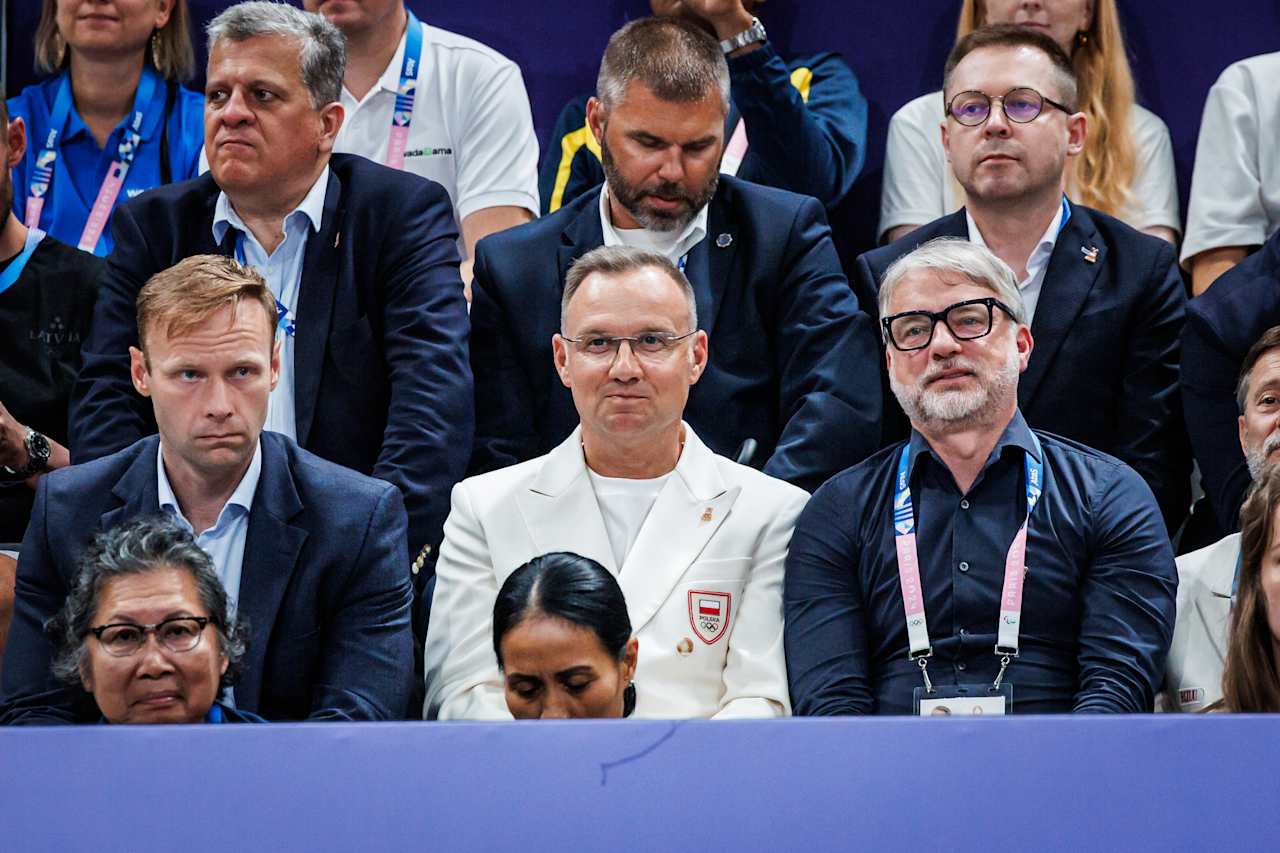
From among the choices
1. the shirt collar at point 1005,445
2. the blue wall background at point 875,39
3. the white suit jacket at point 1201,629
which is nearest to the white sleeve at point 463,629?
the shirt collar at point 1005,445

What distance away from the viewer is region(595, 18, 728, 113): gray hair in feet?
10.7

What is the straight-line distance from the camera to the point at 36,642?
264 centimetres

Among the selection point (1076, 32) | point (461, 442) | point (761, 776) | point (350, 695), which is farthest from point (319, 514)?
point (1076, 32)

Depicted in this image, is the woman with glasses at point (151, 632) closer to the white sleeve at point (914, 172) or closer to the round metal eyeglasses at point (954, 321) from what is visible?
the round metal eyeglasses at point (954, 321)

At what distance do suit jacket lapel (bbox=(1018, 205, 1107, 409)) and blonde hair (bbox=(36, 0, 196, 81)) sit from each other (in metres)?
1.94

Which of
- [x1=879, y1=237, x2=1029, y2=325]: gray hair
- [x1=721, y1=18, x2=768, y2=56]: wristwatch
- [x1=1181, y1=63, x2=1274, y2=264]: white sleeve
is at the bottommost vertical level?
[x1=879, y1=237, x2=1029, y2=325]: gray hair

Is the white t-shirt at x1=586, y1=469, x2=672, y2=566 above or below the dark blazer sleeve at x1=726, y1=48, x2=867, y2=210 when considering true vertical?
below

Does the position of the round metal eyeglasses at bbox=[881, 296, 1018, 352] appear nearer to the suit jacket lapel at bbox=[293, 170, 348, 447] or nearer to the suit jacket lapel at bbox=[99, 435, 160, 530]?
the suit jacket lapel at bbox=[293, 170, 348, 447]

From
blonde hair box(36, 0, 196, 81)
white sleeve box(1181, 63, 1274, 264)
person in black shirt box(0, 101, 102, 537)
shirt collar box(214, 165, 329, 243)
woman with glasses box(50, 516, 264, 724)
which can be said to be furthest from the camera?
blonde hair box(36, 0, 196, 81)

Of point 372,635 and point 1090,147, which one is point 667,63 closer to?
point 1090,147

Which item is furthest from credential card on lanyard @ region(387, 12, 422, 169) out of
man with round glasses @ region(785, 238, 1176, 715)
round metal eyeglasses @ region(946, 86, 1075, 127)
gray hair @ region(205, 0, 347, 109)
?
man with round glasses @ region(785, 238, 1176, 715)

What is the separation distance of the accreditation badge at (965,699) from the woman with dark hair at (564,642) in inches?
16.5

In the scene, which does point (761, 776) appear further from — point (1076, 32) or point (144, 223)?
point (1076, 32)

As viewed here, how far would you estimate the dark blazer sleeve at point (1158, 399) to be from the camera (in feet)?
10.5
